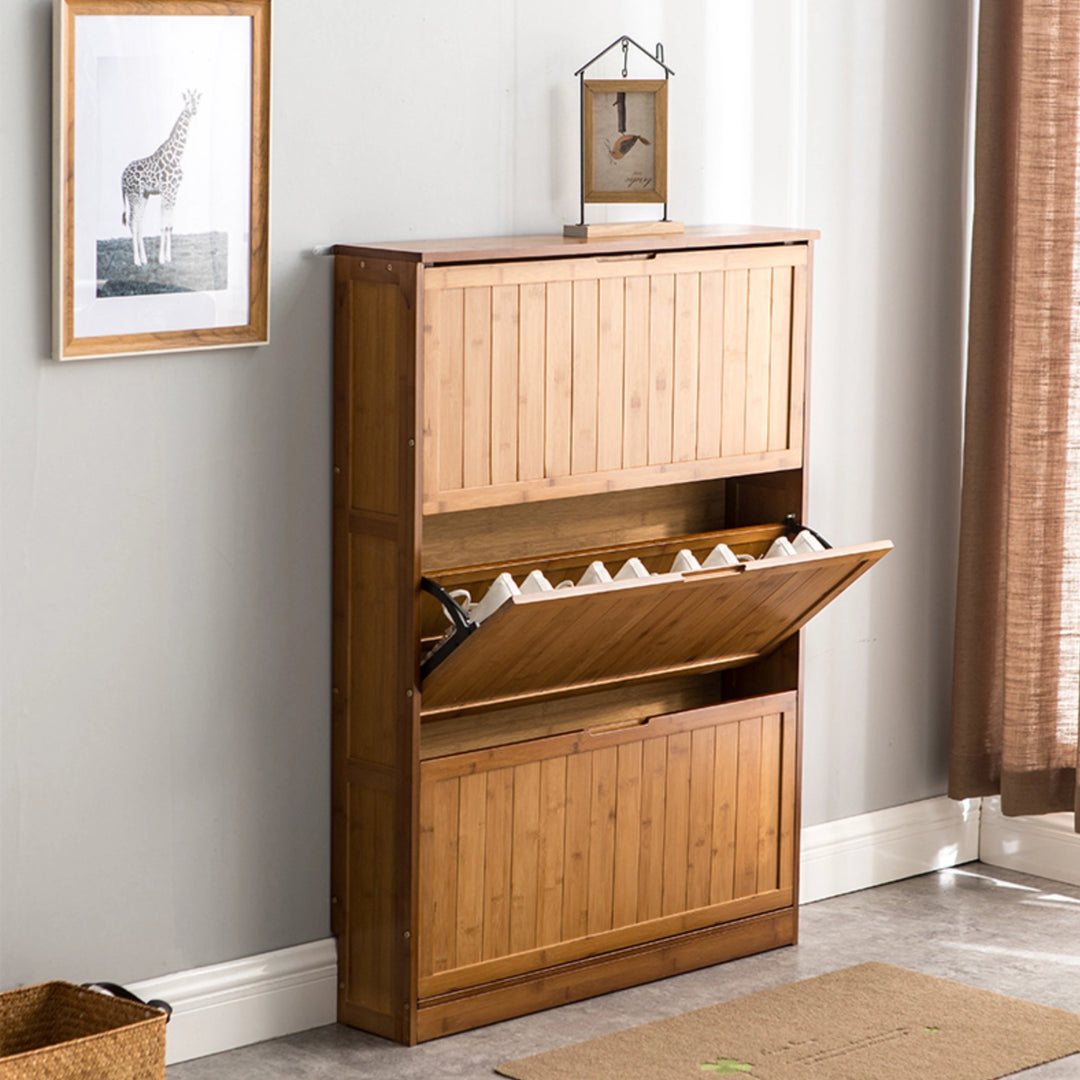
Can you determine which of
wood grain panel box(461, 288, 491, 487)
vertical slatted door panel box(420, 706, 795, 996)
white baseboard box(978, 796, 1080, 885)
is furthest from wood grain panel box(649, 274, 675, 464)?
white baseboard box(978, 796, 1080, 885)

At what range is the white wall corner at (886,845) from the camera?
15.2 ft

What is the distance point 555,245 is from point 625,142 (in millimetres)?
331

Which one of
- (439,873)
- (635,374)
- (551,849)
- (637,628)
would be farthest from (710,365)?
(439,873)

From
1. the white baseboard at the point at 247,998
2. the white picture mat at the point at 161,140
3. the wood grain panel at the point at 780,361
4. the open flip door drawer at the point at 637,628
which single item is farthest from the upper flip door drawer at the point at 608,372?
the white baseboard at the point at 247,998

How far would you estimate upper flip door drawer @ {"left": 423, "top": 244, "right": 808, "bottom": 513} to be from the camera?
11.7 feet

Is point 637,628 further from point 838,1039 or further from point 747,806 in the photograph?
point 838,1039

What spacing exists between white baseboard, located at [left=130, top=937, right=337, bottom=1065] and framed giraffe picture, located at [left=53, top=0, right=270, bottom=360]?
1.15m

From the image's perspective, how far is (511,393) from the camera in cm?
364

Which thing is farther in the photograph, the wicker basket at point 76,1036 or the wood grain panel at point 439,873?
the wood grain panel at point 439,873

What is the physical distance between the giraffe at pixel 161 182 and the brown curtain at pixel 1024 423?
208cm

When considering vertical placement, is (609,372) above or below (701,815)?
above

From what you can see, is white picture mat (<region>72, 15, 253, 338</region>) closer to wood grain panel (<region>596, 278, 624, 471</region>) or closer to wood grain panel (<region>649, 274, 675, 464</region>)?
wood grain panel (<region>596, 278, 624, 471</region>)

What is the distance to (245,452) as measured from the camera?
3561mm

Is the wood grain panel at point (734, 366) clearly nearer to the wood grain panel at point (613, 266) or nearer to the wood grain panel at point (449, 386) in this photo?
the wood grain panel at point (613, 266)
